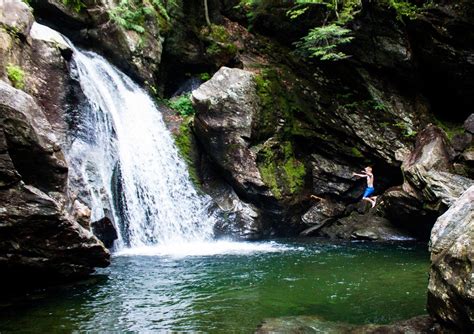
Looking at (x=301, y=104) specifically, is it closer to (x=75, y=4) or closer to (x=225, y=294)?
(x=75, y=4)

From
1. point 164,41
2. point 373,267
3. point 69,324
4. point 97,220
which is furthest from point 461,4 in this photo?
point 69,324

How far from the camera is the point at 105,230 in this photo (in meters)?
12.0

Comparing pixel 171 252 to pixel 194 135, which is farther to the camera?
pixel 194 135

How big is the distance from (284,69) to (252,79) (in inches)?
102

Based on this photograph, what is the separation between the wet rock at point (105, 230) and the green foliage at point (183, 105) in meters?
7.71

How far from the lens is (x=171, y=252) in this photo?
42.0 ft

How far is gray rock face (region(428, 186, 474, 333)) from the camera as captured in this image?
4551 mm

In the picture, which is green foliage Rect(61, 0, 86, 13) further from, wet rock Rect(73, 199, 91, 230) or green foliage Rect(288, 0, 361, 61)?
wet rock Rect(73, 199, 91, 230)

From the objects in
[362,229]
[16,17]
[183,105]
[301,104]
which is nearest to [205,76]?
[183,105]

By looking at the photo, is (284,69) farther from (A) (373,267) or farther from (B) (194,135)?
(A) (373,267)

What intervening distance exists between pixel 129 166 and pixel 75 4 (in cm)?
768

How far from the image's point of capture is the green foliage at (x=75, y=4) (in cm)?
1712

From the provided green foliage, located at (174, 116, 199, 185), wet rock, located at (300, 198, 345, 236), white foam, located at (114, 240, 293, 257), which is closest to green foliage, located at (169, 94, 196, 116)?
green foliage, located at (174, 116, 199, 185)

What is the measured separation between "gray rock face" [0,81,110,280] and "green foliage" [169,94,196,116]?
1026 cm
